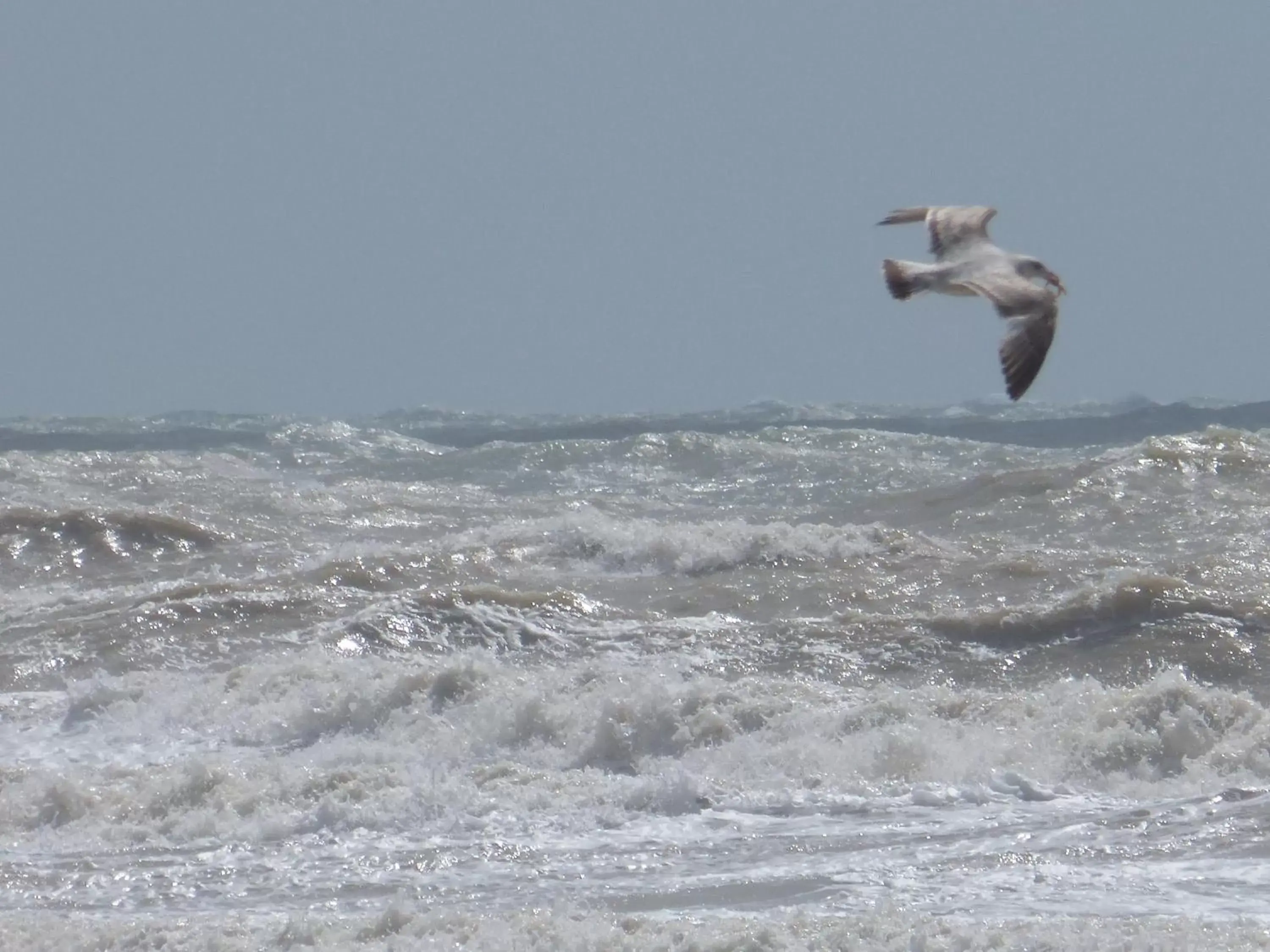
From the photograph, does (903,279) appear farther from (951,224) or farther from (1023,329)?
(951,224)

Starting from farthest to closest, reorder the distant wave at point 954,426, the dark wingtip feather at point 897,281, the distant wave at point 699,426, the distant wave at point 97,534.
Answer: the distant wave at point 954,426
the distant wave at point 699,426
the distant wave at point 97,534
the dark wingtip feather at point 897,281

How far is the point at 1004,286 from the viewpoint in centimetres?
427

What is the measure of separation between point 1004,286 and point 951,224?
0.99 meters

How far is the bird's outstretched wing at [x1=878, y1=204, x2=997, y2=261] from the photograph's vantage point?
4.92 m

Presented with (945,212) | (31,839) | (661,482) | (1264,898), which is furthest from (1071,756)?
(661,482)

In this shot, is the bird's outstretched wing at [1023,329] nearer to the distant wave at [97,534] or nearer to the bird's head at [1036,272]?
the bird's head at [1036,272]

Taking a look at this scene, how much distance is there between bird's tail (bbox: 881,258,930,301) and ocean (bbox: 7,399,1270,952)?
1728mm

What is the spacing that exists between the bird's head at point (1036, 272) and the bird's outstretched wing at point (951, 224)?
0.84 ft

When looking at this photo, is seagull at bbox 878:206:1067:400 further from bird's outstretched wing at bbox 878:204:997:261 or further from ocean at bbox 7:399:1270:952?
ocean at bbox 7:399:1270:952

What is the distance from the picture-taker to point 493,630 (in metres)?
8.78

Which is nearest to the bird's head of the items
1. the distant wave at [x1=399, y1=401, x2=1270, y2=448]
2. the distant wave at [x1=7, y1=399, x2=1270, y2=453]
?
the distant wave at [x1=7, y1=399, x2=1270, y2=453]

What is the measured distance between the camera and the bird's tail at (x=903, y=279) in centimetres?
431

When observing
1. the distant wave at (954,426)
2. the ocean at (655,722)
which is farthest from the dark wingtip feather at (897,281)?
the distant wave at (954,426)

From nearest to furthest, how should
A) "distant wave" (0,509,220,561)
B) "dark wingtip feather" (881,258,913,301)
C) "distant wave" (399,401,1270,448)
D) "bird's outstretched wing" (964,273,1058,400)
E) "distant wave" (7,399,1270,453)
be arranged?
"bird's outstretched wing" (964,273,1058,400) < "dark wingtip feather" (881,258,913,301) < "distant wave" (0,509,220,561) < "distant wave" (7,399,1270,453) < "distant wave" (399,401,1270,448)
